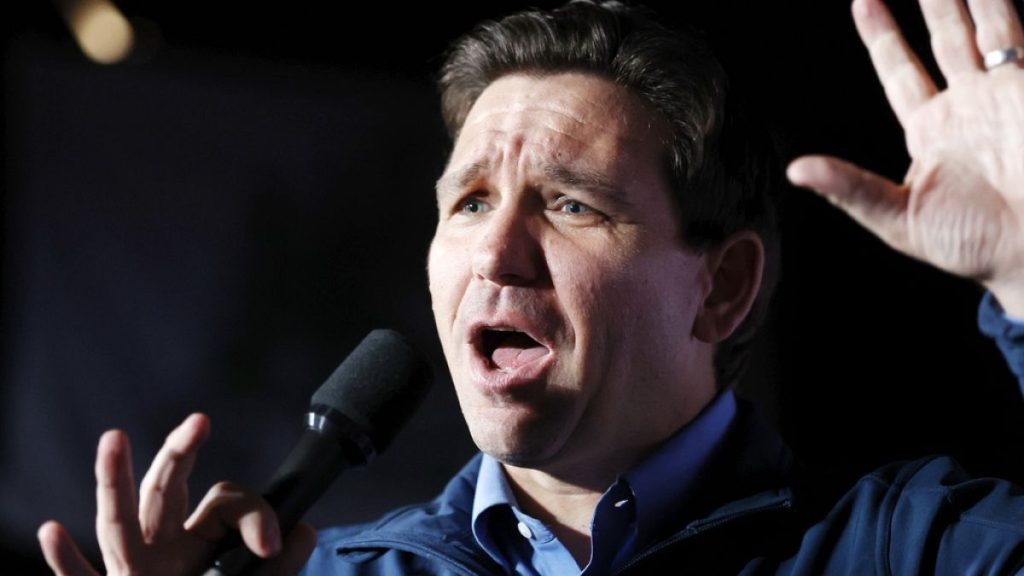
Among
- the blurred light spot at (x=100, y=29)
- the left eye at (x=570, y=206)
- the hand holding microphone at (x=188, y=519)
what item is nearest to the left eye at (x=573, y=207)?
the left eye at (x=570, y=206)

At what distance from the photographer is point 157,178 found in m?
3.07

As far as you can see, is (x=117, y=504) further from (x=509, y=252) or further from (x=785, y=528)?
(x=785, y=528)

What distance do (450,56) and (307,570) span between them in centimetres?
103

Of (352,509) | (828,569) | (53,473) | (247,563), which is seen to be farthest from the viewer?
(352,509)

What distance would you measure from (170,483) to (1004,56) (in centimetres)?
115

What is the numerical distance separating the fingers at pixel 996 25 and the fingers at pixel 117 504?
1171mm

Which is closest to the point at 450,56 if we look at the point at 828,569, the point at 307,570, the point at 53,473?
the point at 307,570

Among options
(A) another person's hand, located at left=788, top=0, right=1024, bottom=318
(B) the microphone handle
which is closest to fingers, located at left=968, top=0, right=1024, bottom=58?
(A) another person's hand, located at left=788, top=0, right=1024, bottom=318

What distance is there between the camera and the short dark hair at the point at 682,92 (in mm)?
2064

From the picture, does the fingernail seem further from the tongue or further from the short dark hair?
the short dark hair

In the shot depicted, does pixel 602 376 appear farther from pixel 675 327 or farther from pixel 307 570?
pixel 307 570

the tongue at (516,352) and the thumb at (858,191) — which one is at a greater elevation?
the thumb at (858,191)

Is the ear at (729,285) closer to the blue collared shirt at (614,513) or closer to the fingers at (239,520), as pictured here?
the blue collared shirt at (614,513)

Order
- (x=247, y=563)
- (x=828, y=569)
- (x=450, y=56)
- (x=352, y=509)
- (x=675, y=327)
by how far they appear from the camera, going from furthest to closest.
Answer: (x=352, y=509)
(x=450, y=56)
(x=675, y=327)
(x=828, y=569)
(x=247, y=563)
